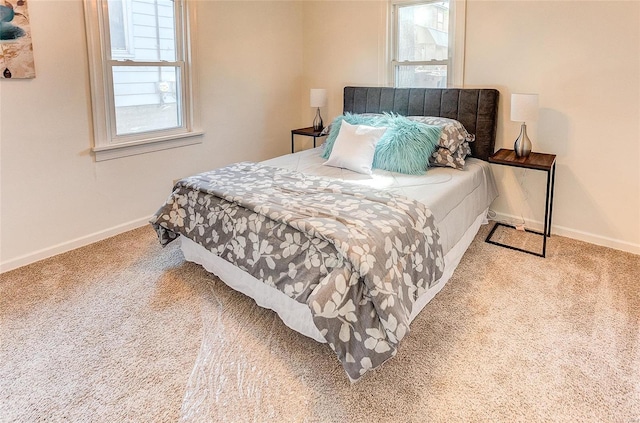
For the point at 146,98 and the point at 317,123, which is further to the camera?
the point at 317,123

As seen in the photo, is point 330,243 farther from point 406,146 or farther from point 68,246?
point 68,246

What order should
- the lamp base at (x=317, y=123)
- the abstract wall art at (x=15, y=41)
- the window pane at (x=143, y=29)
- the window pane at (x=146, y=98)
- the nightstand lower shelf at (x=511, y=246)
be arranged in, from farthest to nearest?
the lamp base at (x=317, y=123)
the window pane at (x=146, y=98)
the window pane at (x=143, y=29)
the nightstand lower shelf at (x=511, y=246)
the abstract wall art at (x=15, y=41)

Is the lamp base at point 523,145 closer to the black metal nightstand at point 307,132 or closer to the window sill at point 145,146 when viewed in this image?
the black metal nightstand at point 307,132

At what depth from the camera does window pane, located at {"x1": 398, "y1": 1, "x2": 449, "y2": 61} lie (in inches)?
143

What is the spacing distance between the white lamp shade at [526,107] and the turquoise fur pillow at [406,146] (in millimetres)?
547

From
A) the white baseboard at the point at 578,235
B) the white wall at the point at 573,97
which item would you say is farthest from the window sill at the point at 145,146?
the white baseboard at the point at 578,235

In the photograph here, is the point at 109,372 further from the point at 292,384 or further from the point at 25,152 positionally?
the point at 25,152

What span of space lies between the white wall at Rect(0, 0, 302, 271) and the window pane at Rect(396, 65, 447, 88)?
1279 millimetres

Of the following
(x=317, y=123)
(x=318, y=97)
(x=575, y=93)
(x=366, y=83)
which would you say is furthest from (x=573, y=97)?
(x=317, y=123)

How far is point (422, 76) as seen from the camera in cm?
384

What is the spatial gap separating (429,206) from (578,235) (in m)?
1.69

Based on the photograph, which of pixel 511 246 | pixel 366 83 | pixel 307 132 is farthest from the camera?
pixel 307 132

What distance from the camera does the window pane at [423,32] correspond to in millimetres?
3629

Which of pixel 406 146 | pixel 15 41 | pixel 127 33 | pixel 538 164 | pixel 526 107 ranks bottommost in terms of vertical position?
pixel 538 164
